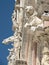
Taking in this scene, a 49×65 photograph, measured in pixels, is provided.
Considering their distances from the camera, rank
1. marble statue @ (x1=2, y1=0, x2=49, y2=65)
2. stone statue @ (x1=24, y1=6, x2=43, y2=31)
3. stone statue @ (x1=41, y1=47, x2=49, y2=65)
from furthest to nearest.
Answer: stone statue @ (x1=24, y1=6, x2=43, y2=31)
marble statue @ (x1=2, y1=0, x2=49, y2=65)
stone statue @ (x1=41, y1=47, x2=49, y2=65)

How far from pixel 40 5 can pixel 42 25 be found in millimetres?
1370

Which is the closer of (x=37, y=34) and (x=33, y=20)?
(x=37, y=34)

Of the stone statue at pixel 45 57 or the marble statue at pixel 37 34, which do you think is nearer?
the stone statue at pixel 45 57

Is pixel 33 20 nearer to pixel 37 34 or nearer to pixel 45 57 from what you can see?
pixel 37 34

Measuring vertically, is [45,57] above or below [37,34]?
below

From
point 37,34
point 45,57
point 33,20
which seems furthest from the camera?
point 33,20

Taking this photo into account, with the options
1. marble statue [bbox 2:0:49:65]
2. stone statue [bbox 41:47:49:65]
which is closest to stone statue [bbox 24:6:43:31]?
marble statue [bbox 2:0:49:65]

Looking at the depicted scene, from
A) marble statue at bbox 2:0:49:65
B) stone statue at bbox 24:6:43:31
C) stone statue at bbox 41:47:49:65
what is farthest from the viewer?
stone statue at bbox 24:6:43:31

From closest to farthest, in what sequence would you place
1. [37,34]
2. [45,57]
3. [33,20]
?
[45,57], [37,34], [33,20]

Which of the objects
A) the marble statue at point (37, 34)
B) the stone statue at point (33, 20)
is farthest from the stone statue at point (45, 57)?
the stone statue at point (33, 20)

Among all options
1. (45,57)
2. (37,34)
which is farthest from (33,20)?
(45,57)

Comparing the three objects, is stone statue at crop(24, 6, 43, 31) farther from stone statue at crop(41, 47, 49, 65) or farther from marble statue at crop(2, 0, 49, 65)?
stone statue at crop(41, 47, 49, 65)

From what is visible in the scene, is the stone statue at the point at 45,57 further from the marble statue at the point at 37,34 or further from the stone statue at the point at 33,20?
the stone statue at the point at 33,20

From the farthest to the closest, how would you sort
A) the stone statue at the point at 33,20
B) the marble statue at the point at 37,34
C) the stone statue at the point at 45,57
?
the stone statue at the point at 33,20 < the marble statue at the point at 37,34 < the stone statue at the point at 45,57
